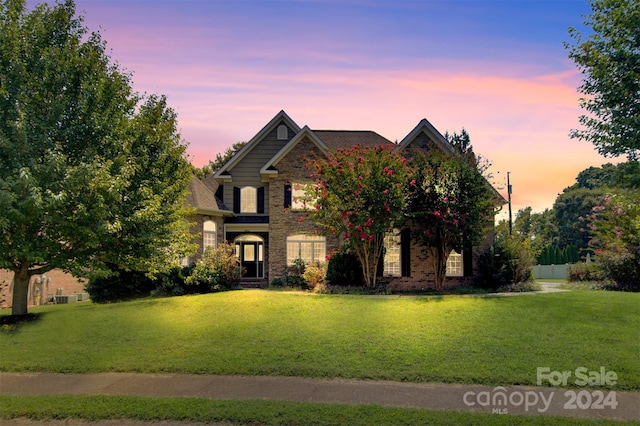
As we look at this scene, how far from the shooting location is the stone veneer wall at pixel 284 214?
23172 mm

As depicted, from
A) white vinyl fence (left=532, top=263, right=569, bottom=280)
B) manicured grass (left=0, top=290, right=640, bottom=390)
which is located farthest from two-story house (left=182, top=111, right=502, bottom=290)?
white vinyl fence (left=532, top=263, right=569, bottom=280)

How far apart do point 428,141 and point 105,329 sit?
15.4 metres

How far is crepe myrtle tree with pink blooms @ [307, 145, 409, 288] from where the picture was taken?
18562 mm

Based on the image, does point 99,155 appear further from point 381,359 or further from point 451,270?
point 451,270

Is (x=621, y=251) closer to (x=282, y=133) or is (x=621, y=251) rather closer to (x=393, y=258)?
(x=393, y=258)

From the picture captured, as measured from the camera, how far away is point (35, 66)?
44.7 feet

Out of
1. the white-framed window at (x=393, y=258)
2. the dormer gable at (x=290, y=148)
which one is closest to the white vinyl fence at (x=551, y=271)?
the white-framed window at (x=393, y=258)

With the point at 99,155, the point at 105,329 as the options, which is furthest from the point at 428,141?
the point at 105,329

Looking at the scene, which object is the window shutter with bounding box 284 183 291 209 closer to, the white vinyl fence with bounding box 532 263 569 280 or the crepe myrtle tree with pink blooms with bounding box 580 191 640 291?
the crepe myrtle tree with pink blooms with bounding box 580 191 640 291

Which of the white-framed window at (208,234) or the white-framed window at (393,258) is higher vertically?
the white-framed window at (208,234)

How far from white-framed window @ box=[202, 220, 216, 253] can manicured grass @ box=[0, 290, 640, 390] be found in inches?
290

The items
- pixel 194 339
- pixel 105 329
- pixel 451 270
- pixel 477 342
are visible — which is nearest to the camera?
pixel 477 342

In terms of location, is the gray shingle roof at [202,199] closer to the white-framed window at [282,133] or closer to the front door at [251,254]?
the front door at [251,254]

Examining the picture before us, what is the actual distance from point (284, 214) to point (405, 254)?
6.14 metres
